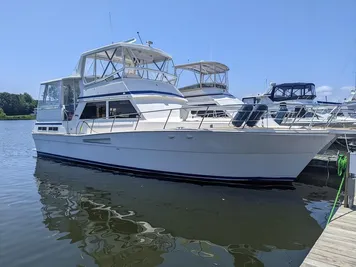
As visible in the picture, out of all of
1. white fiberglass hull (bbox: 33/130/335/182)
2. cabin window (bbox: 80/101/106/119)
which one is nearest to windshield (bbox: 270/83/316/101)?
white fiberglass hull (bbox: 33/130/335/182)

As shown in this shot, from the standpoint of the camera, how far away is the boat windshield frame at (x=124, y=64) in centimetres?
1066

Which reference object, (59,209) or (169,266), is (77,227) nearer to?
(59,209)

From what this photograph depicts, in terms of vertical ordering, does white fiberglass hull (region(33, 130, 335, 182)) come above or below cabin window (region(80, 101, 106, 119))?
below

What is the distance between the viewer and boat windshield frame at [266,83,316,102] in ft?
74.9

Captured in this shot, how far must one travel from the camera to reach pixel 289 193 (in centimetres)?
784

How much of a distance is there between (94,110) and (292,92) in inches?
702

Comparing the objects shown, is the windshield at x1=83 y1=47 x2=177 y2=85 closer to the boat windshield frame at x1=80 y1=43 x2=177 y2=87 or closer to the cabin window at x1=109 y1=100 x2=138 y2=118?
the boat windshield frame at x1=80 y1=43 x2=177 y2=87

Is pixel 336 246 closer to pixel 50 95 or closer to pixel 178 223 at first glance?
pixel 178 223

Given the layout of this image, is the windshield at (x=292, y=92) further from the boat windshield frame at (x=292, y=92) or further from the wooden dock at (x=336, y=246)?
the wooden dock at (x=336, y=246)

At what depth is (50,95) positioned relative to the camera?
13227mm

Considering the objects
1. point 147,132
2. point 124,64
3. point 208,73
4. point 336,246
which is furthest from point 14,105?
point 336,246

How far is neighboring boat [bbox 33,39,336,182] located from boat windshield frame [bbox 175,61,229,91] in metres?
7.46

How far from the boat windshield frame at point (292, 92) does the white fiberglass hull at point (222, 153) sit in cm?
1667

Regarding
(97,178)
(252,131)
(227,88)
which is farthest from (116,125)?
(227,88)
